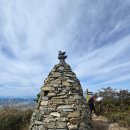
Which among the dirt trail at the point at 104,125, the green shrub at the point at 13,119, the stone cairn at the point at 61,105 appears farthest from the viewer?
the dirt trail at the point at 104,125

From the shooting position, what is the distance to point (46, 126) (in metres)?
7.21

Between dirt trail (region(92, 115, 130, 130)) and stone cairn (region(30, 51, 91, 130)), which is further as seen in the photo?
dirt trail (region(92, 115, 130, 130))

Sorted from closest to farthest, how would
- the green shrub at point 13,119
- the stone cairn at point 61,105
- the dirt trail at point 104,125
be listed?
1. the stone cairn at point 61,105
2. the green shrub at point 13,119
3. the dirt trail at point 104,125

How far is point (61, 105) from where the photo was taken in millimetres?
7336

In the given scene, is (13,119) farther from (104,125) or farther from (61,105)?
(61,105)

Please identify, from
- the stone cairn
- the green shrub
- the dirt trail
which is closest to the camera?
the stone cairn

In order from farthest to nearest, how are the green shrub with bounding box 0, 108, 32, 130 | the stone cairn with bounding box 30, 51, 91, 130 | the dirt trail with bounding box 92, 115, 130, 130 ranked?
the dirt trail with bounding box 92, 115, 130, 130 → the green shrub with bounding box 0, 108, 32, 130 → the stone cairn with bounding box 30, 51, 91, 130

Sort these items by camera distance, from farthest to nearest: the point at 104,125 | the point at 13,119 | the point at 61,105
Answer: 1. the point at 104,125
2. the point at 13,119
3. the point at 61,105

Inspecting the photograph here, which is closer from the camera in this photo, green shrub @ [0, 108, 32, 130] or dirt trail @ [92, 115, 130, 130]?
green shrub @ [0, 108, 32, 130]

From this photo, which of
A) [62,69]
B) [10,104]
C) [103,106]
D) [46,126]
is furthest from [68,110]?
[103,106]

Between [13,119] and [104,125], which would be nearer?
[13,119]

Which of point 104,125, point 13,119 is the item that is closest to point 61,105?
point 13,119

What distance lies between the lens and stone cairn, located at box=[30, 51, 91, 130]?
7207 millimetres

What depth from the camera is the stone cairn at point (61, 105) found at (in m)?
7.21
